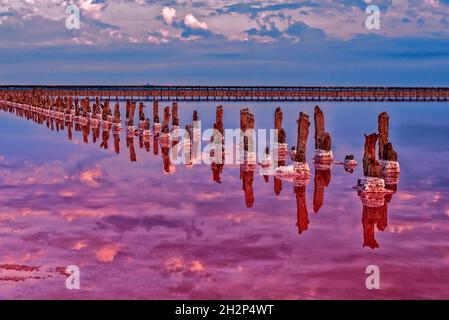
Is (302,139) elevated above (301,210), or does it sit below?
above

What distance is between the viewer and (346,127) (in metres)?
63.7

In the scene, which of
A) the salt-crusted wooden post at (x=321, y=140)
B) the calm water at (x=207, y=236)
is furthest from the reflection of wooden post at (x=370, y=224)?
the salt-crusted wooden post at (x=321, y=140)

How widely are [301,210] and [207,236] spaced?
4119 millimetres

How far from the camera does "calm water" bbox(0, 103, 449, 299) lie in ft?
44.1

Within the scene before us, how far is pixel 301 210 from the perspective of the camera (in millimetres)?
20359

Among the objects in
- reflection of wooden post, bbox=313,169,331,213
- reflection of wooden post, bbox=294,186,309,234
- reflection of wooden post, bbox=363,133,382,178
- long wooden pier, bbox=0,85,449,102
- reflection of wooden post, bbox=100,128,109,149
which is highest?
reflection of wooden post, bbox=363,133,382,178

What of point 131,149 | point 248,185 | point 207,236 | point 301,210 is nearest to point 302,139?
point 248,185

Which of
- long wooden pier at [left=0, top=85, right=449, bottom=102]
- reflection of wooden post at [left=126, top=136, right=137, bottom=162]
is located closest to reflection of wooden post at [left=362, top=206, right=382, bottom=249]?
reflection of wooden post at [left=126, top=136, right=137, bottom=162]

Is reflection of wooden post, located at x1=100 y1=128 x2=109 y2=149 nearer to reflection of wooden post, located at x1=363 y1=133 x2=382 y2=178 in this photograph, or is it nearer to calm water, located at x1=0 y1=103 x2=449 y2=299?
calm water, located at x1=0 y1=103 x2=449 y2=299

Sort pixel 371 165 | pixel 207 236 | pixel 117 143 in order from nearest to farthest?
1. pixel 207 236
2. pixel 371 165
3. pixel 117 143

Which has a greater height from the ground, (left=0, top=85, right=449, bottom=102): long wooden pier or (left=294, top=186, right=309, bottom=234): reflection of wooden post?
(left=294, top=186, right=309, bottom=234): reflection of wooden post

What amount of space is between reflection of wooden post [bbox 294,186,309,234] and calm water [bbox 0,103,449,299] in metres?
A: 0.05

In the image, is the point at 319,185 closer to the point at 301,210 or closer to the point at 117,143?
the point at 301,210
